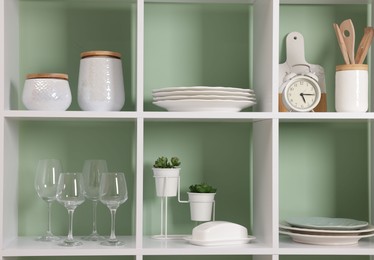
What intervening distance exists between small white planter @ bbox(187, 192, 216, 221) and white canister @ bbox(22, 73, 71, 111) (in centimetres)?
51

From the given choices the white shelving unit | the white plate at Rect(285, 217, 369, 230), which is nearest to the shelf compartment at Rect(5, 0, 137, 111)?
the white shelving unit

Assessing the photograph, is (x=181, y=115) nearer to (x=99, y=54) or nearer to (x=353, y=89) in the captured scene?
(x=99, y=54)

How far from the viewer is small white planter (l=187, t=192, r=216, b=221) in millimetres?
2131

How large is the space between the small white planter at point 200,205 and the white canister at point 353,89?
514 millimetres

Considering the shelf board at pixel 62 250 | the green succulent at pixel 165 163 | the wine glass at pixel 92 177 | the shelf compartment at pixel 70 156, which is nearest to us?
the shelf board at pixel 62 250

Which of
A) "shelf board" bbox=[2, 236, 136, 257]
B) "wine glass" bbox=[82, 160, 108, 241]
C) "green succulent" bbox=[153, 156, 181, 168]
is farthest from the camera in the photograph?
"green succulent" bbox=[153, 156, 181, 168]

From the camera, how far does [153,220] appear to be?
2.28m

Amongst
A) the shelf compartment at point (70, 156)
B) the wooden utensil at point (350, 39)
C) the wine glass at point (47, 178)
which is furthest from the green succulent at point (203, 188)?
the wooden utensil at point (350, 39)

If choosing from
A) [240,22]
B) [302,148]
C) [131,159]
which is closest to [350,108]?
[302,148]

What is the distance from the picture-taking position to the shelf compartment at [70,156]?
2248 millimetres

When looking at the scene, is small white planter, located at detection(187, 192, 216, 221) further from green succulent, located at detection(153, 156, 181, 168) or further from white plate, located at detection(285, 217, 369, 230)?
white plate, located at detection(285, 217, 369, 230)

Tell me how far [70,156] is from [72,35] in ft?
1.39

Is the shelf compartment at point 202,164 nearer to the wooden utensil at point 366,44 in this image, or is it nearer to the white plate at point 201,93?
the white plate at point 201,93

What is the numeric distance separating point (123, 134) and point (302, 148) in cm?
64
